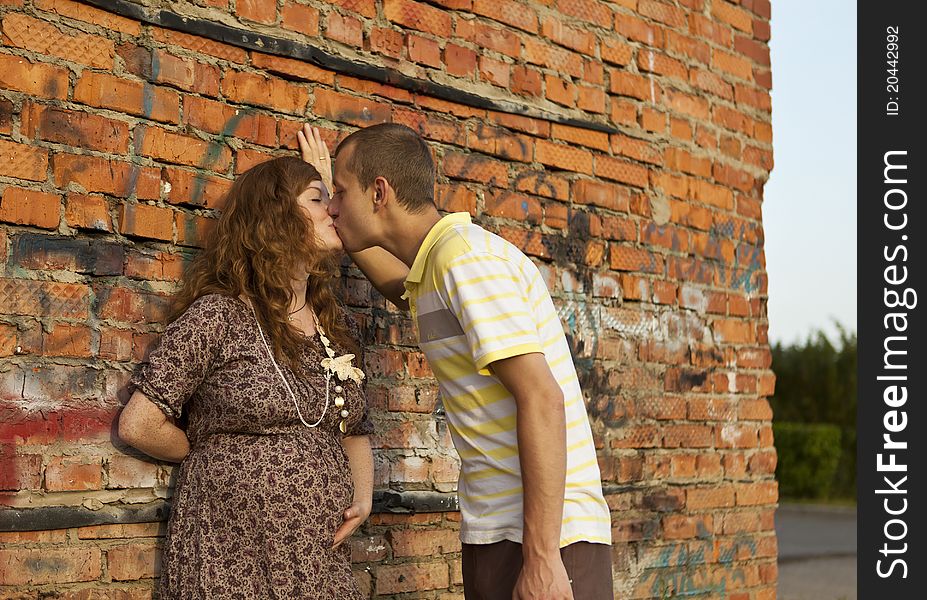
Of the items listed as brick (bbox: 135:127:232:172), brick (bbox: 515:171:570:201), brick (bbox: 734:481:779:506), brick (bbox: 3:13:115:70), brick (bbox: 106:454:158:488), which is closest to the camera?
brick (bbox: 3:13:115:70)

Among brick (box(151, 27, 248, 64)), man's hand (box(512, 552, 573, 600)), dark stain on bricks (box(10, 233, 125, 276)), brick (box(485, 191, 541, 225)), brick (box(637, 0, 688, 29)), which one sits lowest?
man's hand (box(512, 552, 573, 600))

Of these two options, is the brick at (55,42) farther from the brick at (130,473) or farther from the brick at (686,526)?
the brick at (686,526)

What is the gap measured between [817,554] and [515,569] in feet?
32.3

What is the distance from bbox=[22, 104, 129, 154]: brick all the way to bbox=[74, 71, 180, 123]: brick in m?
0.05

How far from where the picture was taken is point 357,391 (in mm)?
3145

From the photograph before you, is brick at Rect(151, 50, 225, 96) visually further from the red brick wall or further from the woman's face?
the woman's face

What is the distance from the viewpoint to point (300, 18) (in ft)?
11.4

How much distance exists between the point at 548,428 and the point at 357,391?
886mm

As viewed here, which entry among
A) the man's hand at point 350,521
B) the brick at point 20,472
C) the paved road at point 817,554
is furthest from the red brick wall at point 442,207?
the paved road at point 817,554

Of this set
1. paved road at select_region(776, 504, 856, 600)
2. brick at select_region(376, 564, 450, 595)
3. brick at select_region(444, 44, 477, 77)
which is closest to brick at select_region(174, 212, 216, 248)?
brick at select_region(444, 44, 477, 77)

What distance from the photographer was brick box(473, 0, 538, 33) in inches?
Answer: 159

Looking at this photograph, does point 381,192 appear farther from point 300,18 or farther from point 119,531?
point 119,531

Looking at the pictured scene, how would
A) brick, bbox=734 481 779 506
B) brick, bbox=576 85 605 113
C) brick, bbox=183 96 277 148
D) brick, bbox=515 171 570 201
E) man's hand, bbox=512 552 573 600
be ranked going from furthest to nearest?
brick, bbox=734 481 779 506 → brick, bbox=576 85 605 113 → brick, bbox=515 171 570 201 → brick, bbox=183 96 277 148 → man's hand, bbox=512 552 573 600

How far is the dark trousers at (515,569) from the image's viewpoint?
2549mm
